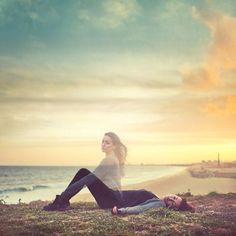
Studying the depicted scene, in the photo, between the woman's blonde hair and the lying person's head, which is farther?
the woman's blonde hair

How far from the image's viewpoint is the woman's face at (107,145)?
9438 millimetres

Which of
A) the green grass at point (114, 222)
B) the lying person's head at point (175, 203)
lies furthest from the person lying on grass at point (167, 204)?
the green grass at point (114, 222)

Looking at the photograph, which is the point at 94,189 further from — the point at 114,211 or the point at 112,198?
the point at 114,211

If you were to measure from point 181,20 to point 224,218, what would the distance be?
726 centimetres

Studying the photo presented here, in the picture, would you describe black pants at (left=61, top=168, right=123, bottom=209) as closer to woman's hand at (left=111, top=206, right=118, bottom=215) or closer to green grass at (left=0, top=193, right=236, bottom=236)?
green grass at (left=0, top=193, right=236, bottom=236)

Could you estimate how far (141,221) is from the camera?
304 inches

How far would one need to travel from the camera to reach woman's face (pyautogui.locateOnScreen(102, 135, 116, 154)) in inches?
372

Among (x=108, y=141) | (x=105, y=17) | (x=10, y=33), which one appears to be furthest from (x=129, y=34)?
(x=108, y=141)

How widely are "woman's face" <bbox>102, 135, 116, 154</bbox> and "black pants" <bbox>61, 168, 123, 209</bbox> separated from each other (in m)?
0.70

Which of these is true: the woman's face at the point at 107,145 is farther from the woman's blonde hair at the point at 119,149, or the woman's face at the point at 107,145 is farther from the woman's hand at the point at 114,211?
the woman's hand at the point at 114,211

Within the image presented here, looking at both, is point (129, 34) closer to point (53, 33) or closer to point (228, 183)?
point (53, 33)

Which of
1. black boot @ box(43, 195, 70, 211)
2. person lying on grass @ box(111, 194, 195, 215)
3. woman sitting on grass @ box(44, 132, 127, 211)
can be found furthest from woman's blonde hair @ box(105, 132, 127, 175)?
black boot @ box(43, 195, 70, 211)

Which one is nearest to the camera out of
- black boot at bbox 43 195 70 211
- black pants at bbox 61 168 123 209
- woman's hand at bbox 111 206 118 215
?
woman's hand at bbox 111 206 118 215

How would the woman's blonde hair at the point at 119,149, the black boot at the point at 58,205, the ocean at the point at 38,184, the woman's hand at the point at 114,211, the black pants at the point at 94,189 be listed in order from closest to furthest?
1. the woman's hand at the point at 114,211
2. the black pants at the point at 94,189
3. the black boot at the point at 58,205
4. the woman's blonde hair at the point at 119,149
5. the ocean at the point at 38,184
